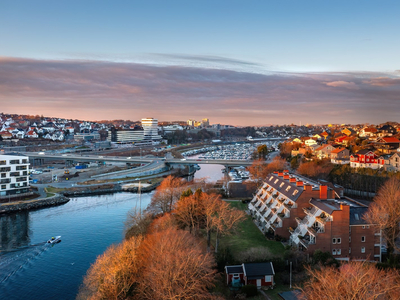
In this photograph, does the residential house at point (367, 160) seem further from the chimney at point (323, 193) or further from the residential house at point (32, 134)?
the residential house at point (32, 134)

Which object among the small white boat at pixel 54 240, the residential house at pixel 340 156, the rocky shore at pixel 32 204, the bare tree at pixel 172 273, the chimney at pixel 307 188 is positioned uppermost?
the residential house at pixel 340 156

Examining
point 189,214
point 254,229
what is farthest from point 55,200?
point 254,229

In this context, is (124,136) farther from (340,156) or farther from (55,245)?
(55,245)

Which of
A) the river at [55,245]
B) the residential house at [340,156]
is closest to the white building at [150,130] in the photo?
the residential house at [340,156]

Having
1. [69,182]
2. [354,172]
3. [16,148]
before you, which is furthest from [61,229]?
[16,148]

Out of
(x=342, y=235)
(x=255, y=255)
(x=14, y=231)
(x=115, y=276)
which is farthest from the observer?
(x=14, y=231)

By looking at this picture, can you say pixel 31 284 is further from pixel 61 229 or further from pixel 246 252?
pixel 246 252

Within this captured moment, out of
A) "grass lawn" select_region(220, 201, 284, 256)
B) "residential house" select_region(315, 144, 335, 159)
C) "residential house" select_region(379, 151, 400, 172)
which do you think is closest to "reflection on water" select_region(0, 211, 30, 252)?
"grass lawn" select_region(220, 201, 284, 256)
